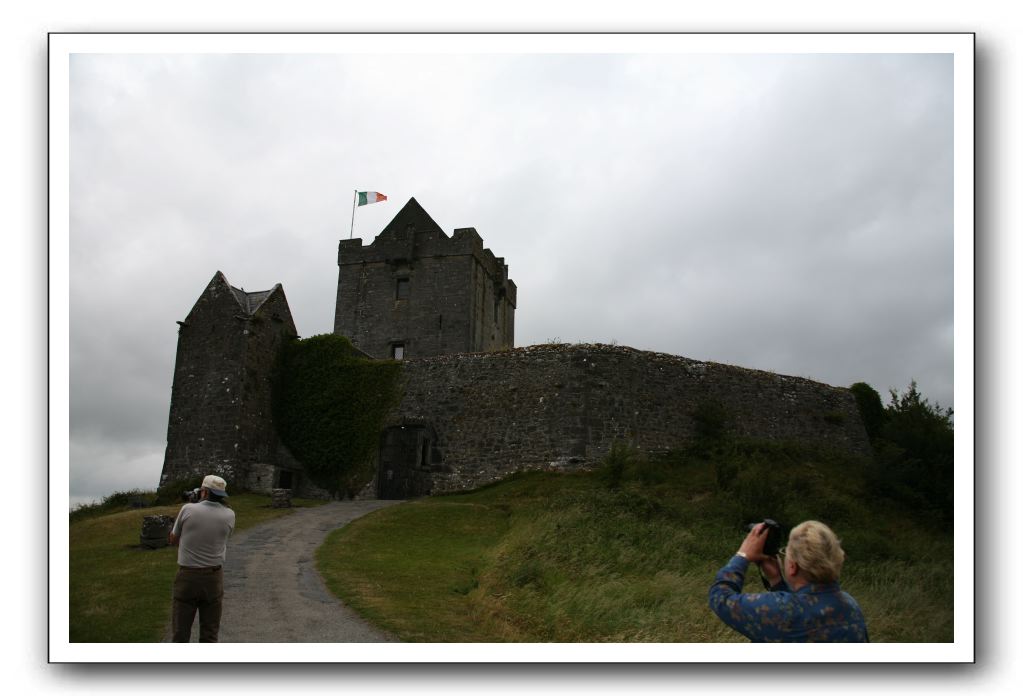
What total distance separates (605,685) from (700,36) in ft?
23.2

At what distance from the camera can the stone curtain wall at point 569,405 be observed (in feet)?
78.1

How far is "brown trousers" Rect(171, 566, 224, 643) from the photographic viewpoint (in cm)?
721

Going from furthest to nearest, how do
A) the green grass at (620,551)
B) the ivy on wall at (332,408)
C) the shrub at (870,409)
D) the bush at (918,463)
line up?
the shrub at (870,409) < the ivy on wall at (332,408) < the bush at (918,463) < the green grass at (620,551)

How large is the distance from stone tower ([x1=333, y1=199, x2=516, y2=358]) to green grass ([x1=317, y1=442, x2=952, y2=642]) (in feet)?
43.7

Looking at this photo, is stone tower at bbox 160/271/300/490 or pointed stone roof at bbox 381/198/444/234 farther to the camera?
pointed stone roof at bbox 381/198/444/234

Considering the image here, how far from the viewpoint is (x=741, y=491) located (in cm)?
1945

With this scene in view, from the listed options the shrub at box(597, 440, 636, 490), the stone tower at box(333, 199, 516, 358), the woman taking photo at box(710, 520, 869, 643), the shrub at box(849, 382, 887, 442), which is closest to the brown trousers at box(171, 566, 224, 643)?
the woman taking photo at box(710, 520, 869, 643)

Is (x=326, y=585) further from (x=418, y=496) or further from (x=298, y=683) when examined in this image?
(x=418, y=496)

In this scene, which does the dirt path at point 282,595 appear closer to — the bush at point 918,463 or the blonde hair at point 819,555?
the blonde hair at point 819,555

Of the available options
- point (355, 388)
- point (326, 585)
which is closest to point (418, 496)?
point (355, 388)

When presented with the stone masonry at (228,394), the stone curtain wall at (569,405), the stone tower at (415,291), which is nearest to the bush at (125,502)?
the stone masonry at (228,394)

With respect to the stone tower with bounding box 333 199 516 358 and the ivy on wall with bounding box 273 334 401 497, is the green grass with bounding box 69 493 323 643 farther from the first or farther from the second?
the stone tower with bounding box 333 199 516 358

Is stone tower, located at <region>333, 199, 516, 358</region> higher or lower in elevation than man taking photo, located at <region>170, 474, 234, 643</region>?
higher

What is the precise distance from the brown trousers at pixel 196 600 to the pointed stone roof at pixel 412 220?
30.7 metres
